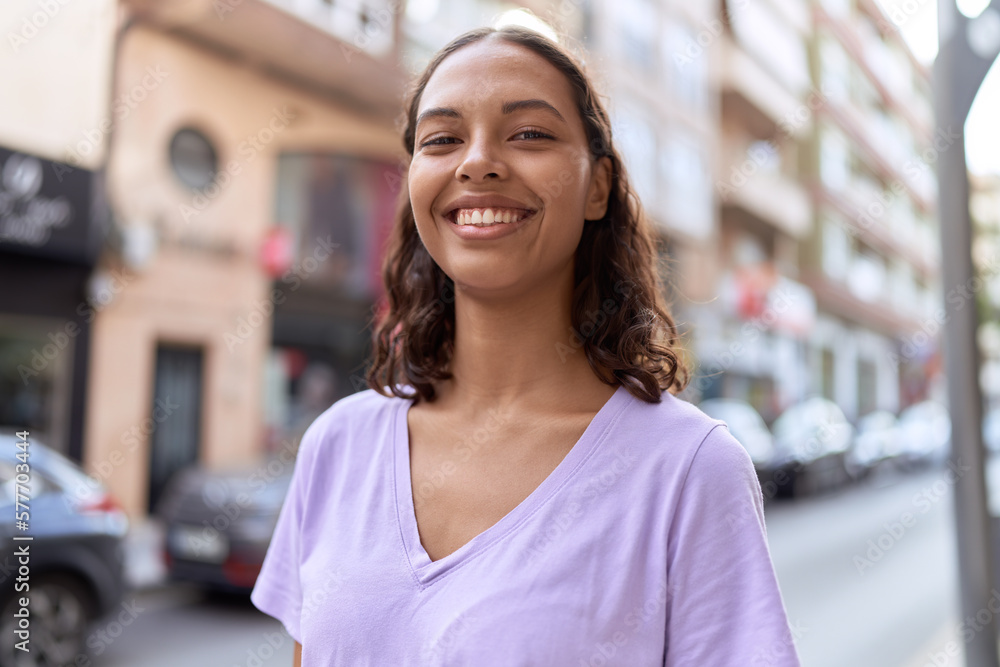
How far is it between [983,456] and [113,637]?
18.4ft

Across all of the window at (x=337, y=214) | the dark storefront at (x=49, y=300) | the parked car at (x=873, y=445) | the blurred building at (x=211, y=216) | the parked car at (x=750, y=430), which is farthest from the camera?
the parked car at (x=873, y=445)

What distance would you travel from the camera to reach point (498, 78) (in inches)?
56.8

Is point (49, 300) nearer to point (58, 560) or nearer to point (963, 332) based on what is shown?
point (58, 560)

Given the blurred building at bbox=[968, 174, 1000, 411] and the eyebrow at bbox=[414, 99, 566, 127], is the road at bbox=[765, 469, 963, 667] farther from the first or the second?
the eyebrow at bbox=[414, 99, 566, 127]

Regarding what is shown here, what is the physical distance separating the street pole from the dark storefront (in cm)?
884

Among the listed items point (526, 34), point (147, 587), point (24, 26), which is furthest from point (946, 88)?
point (24, 26)

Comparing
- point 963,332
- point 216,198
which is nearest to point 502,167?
point 963,332

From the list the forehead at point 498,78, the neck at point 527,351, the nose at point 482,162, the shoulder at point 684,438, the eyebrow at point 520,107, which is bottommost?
the shoulder at point 684,438

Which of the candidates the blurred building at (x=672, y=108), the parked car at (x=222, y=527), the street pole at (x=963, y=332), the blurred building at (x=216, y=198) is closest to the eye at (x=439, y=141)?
the blurred building at (x=216, y=198)

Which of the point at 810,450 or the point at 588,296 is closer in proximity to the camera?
the point at 588,296

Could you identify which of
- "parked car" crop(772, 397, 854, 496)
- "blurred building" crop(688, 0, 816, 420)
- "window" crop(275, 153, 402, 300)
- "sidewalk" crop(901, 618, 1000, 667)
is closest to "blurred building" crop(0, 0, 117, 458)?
"window" crop(275, 153, 402, 300)

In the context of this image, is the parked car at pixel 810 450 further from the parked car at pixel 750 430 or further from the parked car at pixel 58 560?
the parked car at pixel 58 560

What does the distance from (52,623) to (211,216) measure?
24.0 ft

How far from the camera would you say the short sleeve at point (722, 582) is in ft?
3.94
